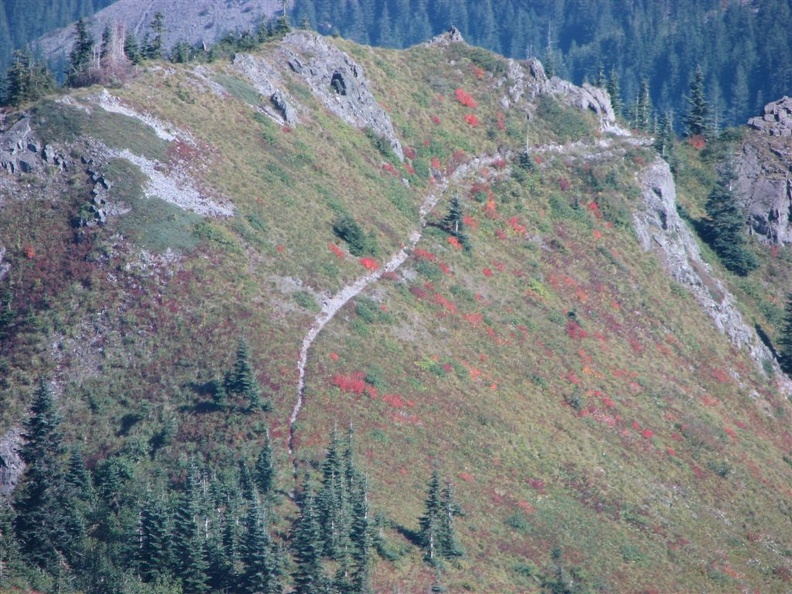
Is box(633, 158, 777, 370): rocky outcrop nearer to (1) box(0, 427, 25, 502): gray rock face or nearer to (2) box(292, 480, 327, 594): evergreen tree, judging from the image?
(2) box(292, 480, 327, 594): evergreen tree

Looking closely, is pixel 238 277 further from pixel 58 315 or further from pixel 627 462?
pixel 627 462

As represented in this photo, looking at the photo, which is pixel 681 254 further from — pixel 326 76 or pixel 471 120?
pixel 326 76

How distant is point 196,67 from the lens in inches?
3740

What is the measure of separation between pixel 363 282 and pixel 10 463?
3168 centimetres

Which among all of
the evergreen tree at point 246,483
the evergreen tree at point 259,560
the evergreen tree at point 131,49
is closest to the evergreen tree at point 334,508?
the evergreen tree at point 259,560

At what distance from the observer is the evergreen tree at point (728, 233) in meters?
114

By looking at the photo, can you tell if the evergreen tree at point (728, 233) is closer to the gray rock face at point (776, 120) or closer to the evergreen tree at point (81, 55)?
the gray rock face at point (776, 120)

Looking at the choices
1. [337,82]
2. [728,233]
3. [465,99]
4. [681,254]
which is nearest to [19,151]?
[337,82]

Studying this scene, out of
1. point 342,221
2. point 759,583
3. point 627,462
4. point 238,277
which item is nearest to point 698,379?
point 627,462

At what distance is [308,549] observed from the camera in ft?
171

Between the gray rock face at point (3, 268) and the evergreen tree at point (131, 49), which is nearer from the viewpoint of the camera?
the gray rock face at point (3, 268)

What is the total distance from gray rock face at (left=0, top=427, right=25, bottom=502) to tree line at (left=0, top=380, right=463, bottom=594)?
932 mm

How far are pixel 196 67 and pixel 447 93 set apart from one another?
32.8 metres

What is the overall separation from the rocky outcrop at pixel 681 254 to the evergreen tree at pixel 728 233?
4.59 meters
